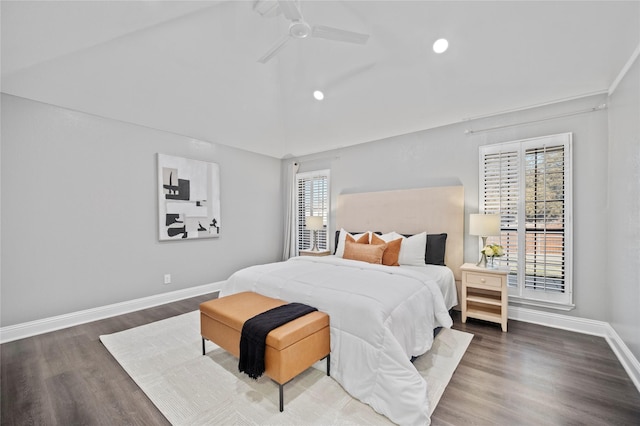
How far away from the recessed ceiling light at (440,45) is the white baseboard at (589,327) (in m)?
3.11

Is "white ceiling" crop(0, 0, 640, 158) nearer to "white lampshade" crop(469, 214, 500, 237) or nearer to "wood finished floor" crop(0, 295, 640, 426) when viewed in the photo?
"white lampshade" crop(469, 214, 500, 237)

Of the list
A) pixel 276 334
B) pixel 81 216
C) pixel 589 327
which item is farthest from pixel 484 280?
pixel 81 216

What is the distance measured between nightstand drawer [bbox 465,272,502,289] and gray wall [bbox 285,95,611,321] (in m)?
0.53

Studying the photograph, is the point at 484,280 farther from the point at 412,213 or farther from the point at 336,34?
the point at 336,34

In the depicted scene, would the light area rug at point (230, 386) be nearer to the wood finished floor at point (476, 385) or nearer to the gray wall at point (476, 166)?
the wood finished floor at point (476, 385)

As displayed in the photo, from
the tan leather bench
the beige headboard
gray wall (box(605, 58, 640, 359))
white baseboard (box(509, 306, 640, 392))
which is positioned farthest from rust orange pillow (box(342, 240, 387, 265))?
gray wall (box(605, 58, 640, 359))

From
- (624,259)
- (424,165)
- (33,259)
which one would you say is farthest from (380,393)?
(33,259)

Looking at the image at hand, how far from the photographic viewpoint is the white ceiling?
94.7 inches

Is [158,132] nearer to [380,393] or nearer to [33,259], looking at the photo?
[33,259]

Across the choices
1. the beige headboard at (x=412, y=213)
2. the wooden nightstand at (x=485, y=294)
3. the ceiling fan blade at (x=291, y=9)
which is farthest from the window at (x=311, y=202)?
the ceiling fan blade at (x=291, y=9)

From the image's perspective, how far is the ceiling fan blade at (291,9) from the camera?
202 cm

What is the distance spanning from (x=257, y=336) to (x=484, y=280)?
260cm

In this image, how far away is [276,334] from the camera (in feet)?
5.94

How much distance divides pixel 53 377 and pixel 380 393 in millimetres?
2572
